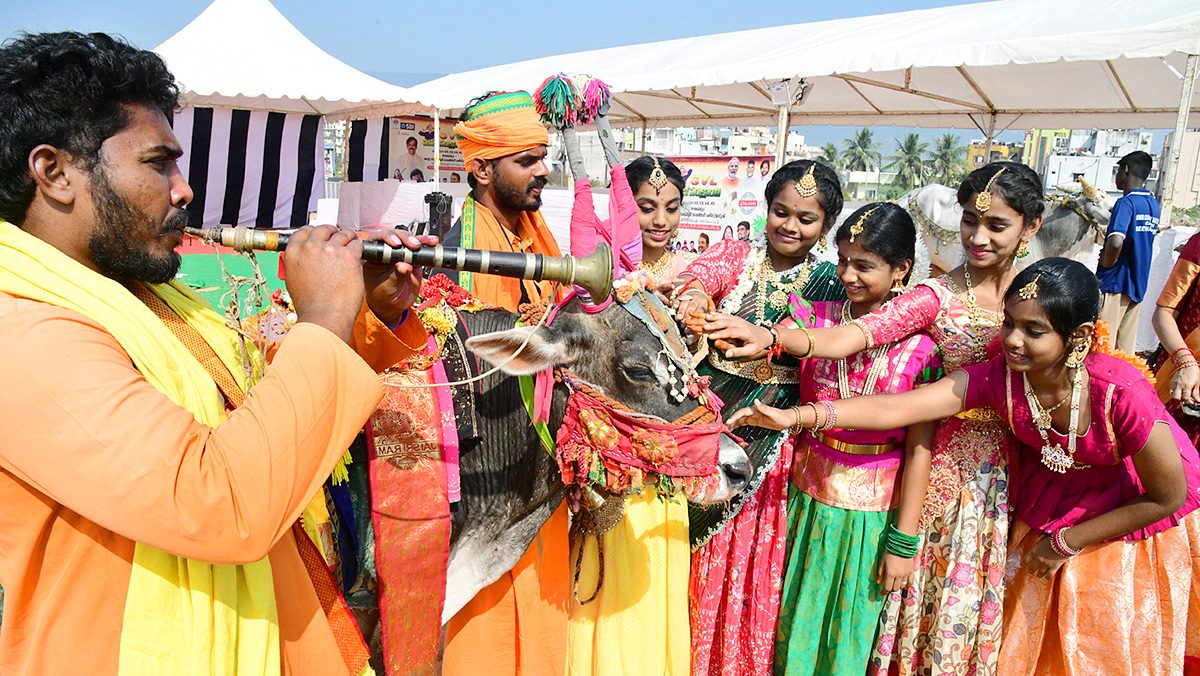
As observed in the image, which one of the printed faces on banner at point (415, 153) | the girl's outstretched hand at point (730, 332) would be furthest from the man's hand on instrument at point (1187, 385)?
the printed faces on banner at point (415, 153)

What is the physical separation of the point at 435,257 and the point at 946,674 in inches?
108

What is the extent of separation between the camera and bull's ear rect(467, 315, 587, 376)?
7.61 ft

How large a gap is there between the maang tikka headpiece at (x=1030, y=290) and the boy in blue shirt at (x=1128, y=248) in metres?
7.08

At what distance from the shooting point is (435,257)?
6.02 ft

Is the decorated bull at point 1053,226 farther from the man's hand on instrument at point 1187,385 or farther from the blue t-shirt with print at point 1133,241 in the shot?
the man's hand on instrument at point 1187,385

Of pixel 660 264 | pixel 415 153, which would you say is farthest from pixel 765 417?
pixel 415 153

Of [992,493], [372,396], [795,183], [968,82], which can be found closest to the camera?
[372,396]

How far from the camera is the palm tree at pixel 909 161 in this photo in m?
64.9

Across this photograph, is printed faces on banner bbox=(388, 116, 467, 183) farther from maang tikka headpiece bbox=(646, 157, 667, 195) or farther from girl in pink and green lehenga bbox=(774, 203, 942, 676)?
girl in pink and green lehenga bbox=(774, 203, 942, 676)

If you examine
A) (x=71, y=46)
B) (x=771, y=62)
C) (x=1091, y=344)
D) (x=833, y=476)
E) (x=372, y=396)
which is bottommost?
(x=833, y=476)

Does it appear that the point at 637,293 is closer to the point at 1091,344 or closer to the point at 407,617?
the point at 407,617

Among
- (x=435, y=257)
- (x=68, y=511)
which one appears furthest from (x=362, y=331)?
(x=68, y=511)

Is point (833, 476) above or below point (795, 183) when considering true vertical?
below

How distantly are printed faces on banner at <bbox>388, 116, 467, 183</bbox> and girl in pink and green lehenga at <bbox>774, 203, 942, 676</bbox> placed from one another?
13.9 meters
